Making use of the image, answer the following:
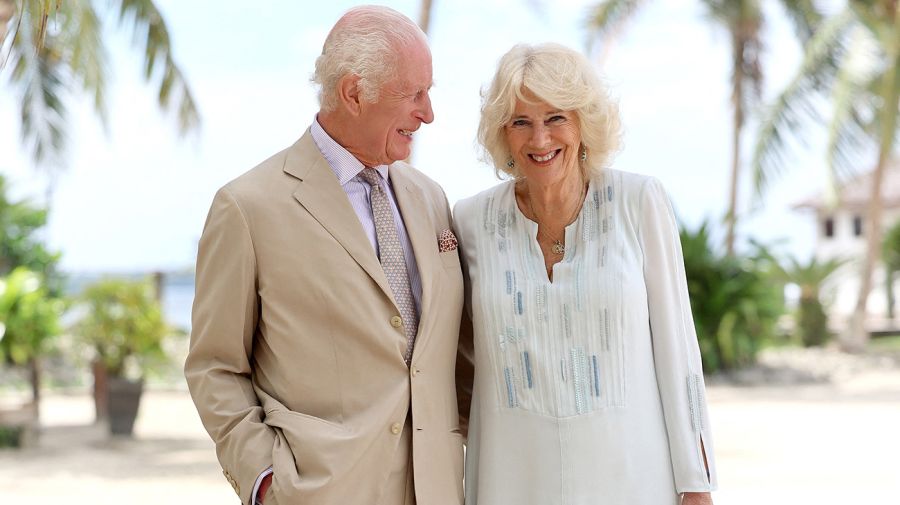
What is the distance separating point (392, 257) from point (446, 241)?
0.77 ft

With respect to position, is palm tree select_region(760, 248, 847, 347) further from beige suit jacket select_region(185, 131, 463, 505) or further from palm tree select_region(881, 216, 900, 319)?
beige suit jacket select_region(185, 131, 463, 505)

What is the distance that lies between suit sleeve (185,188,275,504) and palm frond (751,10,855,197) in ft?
59.2

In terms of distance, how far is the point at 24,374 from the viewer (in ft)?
49.5

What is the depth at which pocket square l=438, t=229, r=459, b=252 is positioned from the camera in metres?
3.33

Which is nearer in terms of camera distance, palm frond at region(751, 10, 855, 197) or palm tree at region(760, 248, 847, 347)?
palm tree at region(760, 248, 847, 347)

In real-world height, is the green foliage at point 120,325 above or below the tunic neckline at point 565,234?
below

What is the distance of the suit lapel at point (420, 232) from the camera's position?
3.11 meters

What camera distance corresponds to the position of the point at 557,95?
125 inches

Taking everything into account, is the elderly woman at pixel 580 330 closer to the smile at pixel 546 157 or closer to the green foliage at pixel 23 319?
the smile at pixel 546 157

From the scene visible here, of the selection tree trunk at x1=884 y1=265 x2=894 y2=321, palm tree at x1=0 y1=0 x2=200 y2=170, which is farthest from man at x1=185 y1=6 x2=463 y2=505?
tree trunk at x1=884 y1=265 x2=894 y2=321

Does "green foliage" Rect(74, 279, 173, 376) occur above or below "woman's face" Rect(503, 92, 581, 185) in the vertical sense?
below

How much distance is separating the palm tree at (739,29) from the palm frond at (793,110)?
1186 mm

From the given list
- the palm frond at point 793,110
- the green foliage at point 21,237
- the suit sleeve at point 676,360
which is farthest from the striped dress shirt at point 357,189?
the palm frond at point 793,110

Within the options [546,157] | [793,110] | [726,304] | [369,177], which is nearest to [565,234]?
[546,157]
